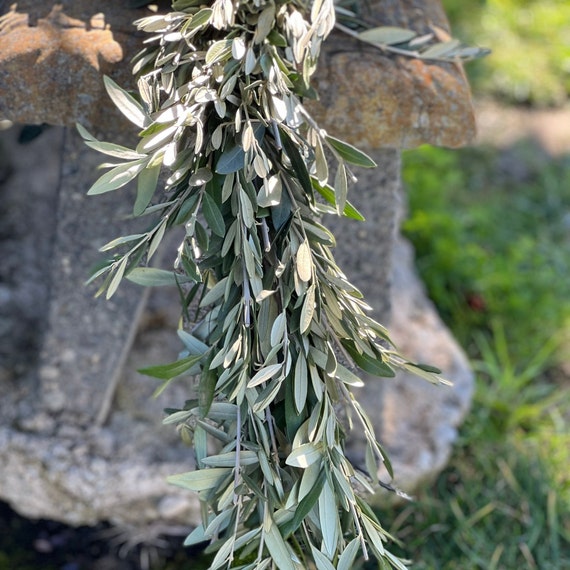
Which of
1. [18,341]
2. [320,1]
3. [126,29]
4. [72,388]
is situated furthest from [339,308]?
[18,341]

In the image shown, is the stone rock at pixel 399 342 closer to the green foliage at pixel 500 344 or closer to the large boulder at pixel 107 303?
the large boulder at pixel 107 303

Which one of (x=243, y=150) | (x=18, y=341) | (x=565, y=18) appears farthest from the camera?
(x=565, y=18)

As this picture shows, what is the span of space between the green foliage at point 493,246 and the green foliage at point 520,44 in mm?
671

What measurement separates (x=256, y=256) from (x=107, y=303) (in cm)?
69

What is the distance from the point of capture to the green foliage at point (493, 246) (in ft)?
8.32

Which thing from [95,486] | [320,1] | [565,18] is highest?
[320,1]

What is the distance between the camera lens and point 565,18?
13.4ft

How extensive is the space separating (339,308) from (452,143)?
451 mm

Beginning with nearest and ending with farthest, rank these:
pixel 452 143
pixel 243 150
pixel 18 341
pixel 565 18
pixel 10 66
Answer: pixel 243 150 < pixel 10 66 < pixel 452 143 < pixel 18 341 < pixel 565 18

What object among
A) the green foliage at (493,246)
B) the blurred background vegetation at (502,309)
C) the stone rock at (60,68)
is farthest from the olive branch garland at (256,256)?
the green foliage at (493,246)

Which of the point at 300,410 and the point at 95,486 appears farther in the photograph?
the point at 95,486

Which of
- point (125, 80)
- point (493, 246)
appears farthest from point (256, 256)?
point (493, 246)

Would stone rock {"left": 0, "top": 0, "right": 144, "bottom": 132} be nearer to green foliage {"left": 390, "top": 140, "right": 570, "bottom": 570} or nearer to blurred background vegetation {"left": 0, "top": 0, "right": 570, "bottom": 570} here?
blurred background vegetation {"left": 0, "top": 0, "right": 570, "bottom": 570}

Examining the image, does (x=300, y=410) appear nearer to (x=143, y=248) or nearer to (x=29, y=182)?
(x=143, y=248)
